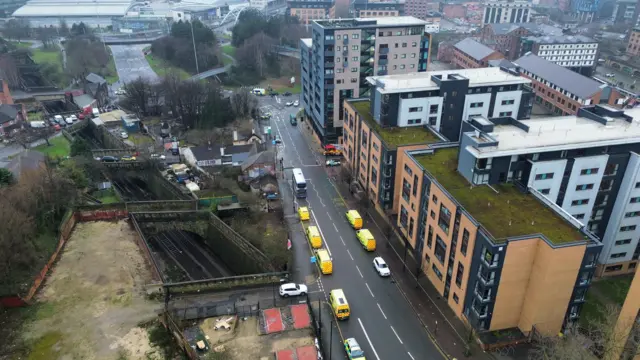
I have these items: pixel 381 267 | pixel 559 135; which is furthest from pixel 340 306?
pixel 559 135

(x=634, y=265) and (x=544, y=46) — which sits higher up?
(x=544, y=46)

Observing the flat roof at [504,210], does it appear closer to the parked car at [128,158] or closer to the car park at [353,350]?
the car park at [353,350]

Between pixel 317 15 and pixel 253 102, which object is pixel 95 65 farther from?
pixel 317 15

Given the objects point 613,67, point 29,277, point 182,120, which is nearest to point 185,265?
point 29,277

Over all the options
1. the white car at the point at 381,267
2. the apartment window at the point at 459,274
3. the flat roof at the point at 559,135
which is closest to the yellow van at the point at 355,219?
the white car at the point at 381,267

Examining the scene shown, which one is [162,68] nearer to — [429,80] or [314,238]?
[429,80]

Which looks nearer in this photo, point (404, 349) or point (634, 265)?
point (404, 349)
